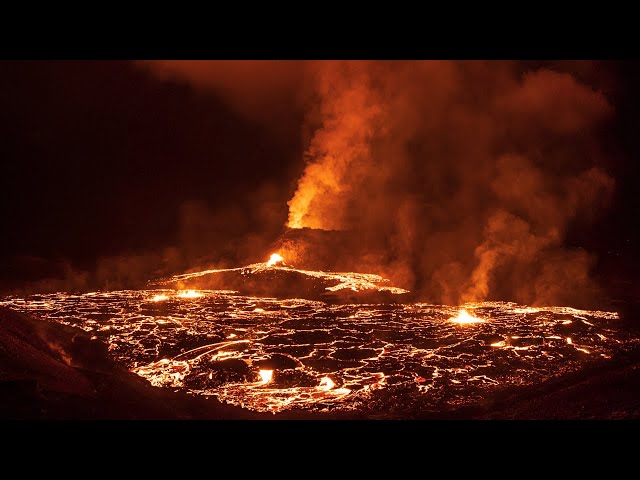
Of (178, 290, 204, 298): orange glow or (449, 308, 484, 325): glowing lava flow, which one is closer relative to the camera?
(449, 308, 484, 325): glowing lava flow

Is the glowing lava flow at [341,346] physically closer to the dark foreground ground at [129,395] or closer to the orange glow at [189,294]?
the dark foreground ground at [129,395]

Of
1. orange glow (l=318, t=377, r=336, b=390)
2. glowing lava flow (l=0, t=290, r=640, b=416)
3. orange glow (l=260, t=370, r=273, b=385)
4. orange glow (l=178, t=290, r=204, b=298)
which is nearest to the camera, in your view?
glowing lava flow (l=0, t=290, r=640, b=416)

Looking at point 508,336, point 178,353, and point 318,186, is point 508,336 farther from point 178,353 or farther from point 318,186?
point 318,186

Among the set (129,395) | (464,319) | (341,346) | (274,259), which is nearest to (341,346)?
(341,346)

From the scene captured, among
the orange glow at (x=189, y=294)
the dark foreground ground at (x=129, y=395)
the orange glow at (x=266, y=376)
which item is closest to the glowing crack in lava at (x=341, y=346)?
the orange glow at (x=266, y=376)

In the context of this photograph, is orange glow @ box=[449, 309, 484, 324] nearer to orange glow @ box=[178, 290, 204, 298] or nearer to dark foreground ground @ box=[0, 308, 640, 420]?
dark foreground ground @ box=[0, 308, 640, 420]

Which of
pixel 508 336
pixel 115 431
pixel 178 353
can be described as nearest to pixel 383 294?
pixel 508 336

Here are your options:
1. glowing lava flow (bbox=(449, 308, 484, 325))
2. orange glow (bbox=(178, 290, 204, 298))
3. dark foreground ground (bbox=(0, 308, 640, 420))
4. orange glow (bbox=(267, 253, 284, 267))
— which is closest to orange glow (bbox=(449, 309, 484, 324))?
glowing lava flow (bbox=(449, 308, 484, 325))
